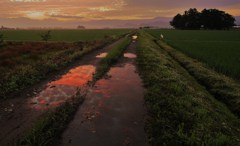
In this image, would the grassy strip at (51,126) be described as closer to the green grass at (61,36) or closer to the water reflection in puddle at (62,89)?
the water reflection in puddle at (62,89)

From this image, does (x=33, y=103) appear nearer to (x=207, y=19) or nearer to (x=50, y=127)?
(x=50, y=127)

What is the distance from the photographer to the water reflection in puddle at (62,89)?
7007 mm

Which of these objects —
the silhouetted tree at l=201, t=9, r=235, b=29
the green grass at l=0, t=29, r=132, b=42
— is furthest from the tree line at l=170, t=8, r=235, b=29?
the green grass at l=0, t=29, r=132, b=42

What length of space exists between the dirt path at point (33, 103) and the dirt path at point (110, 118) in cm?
109

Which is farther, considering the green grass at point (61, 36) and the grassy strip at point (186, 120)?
the green grass at point (61, 36)

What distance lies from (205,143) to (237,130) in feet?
5.43

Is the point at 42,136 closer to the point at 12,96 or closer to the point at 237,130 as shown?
the point at 12,96

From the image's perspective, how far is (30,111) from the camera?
617 centimetres

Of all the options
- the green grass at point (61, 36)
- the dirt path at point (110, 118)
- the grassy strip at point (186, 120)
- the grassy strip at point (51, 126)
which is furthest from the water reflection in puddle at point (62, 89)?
the green grass at point (61, 36)

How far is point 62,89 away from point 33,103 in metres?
1.85

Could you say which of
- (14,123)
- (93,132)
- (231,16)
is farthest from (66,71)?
(231,16)

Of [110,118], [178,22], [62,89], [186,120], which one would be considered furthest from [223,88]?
[178,22]

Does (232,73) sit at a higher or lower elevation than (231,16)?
lower

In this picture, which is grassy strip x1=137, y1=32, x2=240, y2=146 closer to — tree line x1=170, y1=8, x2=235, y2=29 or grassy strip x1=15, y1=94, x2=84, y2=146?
grassy strip x1=15, y1=94, x2=84, y2=146
